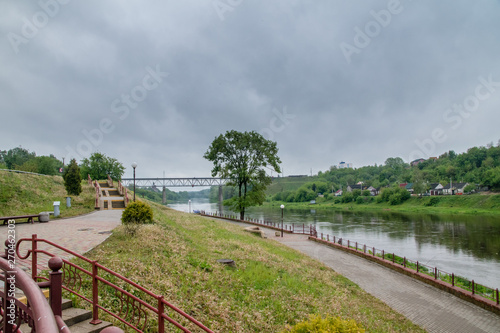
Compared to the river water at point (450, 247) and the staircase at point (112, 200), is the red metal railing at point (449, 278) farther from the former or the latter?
the staircase at point (112, 200)

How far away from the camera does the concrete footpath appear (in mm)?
10086

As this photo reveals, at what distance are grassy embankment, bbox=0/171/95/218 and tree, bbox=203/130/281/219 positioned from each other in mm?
15986

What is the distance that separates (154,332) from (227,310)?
6.33 feet

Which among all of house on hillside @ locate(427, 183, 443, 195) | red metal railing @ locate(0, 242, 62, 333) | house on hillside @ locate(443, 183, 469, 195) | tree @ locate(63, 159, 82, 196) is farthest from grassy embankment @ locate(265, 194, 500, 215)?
red metal railing @ locate(0, 242, 62, 333)

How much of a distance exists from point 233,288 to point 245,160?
98.8 feet

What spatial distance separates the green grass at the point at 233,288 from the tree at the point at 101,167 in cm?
4275

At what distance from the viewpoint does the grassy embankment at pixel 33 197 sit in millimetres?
20256

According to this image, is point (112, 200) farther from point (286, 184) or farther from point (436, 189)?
point (286, 184)

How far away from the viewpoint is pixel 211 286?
27.2 feet

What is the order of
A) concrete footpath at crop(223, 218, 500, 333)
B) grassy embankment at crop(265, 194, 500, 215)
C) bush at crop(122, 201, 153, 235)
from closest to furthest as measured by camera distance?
1. concrete footpath at crop(223, 218, 500, 333)
2. bush at crop(122, 201, 153, 235)
3. grassy embankment at crop(265, 194, 500, 215)

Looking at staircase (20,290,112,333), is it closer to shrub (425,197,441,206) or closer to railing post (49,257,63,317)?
railing post (49,257,63,317)

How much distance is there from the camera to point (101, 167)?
50094 millimetres

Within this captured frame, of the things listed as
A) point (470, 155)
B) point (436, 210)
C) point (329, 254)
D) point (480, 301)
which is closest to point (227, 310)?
point (480, 301)

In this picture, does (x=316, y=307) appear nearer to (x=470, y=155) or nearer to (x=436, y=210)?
(x=436, y=210)
